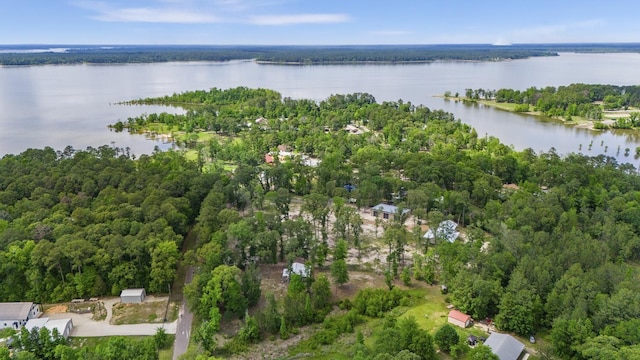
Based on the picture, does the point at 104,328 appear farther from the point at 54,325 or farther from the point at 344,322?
the point at 344,322

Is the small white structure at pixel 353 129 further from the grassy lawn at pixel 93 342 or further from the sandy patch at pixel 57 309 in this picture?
the grassy lawn at pixel 93 342

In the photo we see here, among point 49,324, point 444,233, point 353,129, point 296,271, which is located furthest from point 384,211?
point 353,129

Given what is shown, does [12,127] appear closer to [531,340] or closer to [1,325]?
[1,325]

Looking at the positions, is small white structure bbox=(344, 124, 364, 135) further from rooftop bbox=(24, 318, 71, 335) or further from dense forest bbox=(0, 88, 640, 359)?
rooftop bbox=(24, 318, 71, 335)

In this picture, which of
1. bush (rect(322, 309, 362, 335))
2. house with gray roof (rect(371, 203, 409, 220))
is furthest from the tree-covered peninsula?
bush (rect(322, 309, 362, 335))

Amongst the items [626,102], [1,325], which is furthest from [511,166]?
[626,102]

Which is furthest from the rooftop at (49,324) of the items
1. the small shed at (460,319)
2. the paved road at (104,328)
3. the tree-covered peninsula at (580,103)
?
the tree-covered peninsula at (580,103)
